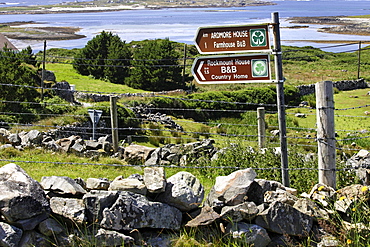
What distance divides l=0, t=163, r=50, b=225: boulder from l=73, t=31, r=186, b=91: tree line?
28.9 meters

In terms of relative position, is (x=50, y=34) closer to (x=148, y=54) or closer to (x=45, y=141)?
(x=148, y=54)

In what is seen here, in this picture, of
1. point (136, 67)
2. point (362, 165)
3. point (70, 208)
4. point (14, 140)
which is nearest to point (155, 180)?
Answer: point (70, 208)

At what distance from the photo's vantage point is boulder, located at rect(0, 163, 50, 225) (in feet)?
15.6

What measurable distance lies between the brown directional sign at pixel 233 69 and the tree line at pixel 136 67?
27.8 m

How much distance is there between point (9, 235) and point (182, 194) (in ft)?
6.60

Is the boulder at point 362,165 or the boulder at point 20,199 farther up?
the boulder at point 20,199

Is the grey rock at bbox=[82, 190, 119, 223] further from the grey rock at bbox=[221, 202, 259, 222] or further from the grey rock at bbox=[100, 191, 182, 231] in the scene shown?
the grey rock at bbox=[221, 202, 259, 222]

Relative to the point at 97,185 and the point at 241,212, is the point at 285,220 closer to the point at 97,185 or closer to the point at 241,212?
the point at 241,212

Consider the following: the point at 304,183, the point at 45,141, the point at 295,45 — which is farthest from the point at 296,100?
the point at 295,45

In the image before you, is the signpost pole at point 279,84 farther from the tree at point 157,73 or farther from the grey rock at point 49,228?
the tree at point 157,73

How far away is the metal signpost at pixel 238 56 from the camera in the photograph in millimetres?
5809

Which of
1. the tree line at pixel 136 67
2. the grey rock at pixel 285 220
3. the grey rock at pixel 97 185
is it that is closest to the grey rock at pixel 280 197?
the grey rock at pixel 285 220

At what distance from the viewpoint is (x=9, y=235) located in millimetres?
4750

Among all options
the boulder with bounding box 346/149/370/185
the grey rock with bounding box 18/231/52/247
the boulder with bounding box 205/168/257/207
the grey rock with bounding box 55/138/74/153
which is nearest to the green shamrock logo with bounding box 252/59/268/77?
the boulder with bounding box 205/168/257/207
